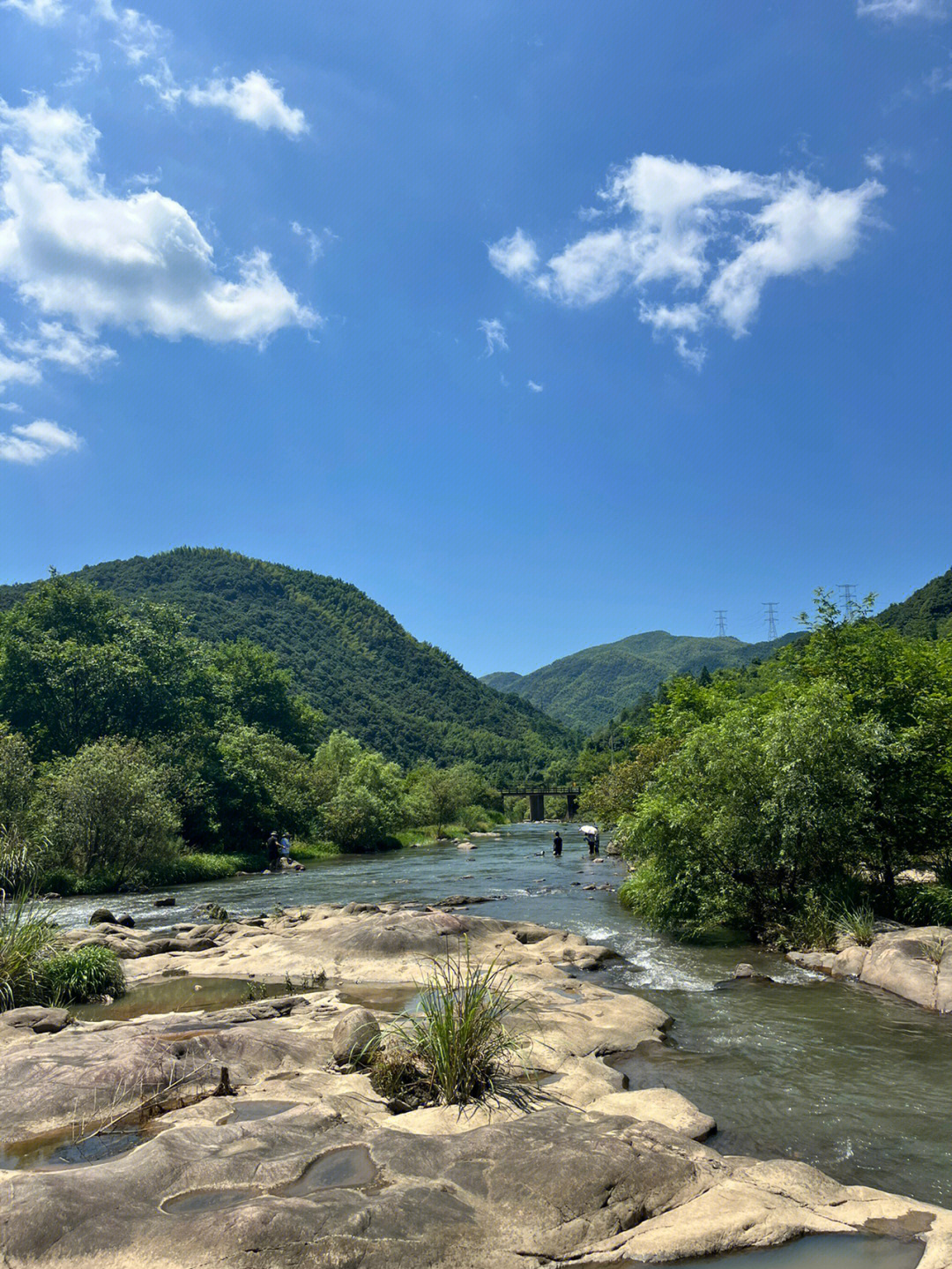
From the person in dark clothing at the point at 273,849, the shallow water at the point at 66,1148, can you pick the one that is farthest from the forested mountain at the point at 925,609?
the shallow water at the point at 66,1148

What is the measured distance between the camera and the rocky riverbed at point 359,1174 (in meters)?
6.50

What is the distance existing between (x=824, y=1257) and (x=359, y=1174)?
4.33 m

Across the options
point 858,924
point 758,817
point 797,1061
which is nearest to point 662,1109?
point 797,1061

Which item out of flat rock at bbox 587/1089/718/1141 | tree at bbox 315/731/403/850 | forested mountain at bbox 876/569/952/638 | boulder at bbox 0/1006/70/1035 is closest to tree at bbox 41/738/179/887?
tree at bbox 315/731/403/850

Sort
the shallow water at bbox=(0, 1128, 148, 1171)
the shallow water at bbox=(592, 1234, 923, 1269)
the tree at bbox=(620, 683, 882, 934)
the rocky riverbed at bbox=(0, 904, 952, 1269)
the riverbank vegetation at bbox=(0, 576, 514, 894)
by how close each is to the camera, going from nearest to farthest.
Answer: the rocky riverbed at bbox=(0, 904, 952, 1269), the shallow water at bbox=(592, 1234, 923, 1269), the shallow water at bbox=(0, 1128, 148, 1171), the tree at bbox=(620, 683, 882, 934), the riverbank vegetation at bbox=(0, 576, 514, 894)

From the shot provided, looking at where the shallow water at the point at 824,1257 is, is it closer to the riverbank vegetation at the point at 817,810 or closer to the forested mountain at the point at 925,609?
the riverbank vegetation at the point at 817,810

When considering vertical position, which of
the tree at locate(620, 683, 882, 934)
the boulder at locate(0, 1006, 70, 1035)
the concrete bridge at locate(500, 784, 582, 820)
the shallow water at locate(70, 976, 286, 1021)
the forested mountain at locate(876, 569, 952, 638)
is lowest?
the concrete bridge at locate(500, 784, 582, 820)

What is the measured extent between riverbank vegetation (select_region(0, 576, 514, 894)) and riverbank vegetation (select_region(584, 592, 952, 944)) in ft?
83.2

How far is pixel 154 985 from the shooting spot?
18.2 metres

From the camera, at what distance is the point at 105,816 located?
40375 millimetres

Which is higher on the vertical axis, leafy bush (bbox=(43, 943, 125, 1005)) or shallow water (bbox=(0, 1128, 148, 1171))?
shallow water (bbox=(0, 1128, 148, 1171))

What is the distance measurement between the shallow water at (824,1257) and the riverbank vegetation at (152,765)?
30982 millimetres

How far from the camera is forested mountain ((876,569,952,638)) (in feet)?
395

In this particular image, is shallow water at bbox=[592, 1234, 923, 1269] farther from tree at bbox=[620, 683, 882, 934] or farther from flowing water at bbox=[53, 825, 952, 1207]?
tree at bbox=[620, 683, 882, 934]
